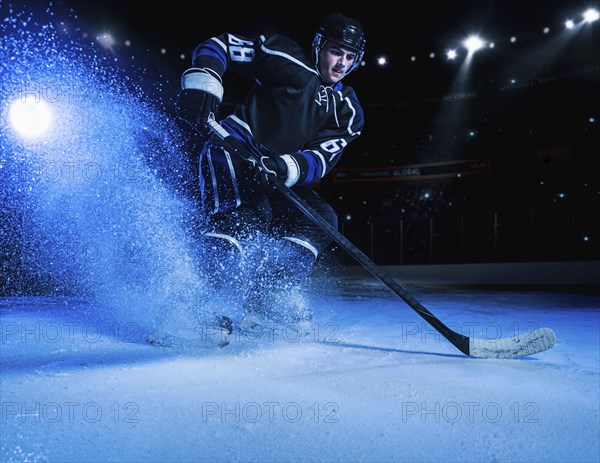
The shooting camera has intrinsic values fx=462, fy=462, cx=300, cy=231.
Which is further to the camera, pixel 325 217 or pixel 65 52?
pixel 65 52

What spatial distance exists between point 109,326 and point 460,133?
444 inches

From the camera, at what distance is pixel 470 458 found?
28.3 inches

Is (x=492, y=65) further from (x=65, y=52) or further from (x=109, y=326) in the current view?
(x=109, y=326)

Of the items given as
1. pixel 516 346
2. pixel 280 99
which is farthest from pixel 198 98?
pixel 516 346

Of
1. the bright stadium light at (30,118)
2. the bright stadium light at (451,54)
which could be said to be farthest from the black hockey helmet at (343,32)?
the bright stadium light at (451,54)

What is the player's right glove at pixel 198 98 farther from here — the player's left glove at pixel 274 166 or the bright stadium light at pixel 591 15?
the bright stadium light at pixel 591 15

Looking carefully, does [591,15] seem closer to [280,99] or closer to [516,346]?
[280,99]

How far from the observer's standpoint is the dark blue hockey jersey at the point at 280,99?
6.54ft

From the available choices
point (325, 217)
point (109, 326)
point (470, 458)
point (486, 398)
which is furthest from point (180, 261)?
point (470, 458)

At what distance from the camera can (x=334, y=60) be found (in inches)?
79.4

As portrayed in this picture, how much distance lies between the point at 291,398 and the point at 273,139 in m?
1.30

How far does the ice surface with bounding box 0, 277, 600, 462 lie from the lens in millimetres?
747

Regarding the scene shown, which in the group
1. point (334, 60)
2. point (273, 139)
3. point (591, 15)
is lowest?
point (273, 139)

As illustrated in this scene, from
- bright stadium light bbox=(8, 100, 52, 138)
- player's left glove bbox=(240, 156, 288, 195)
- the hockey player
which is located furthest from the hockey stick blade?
bright stadium light bbox=(8, 100, 52, 138)
